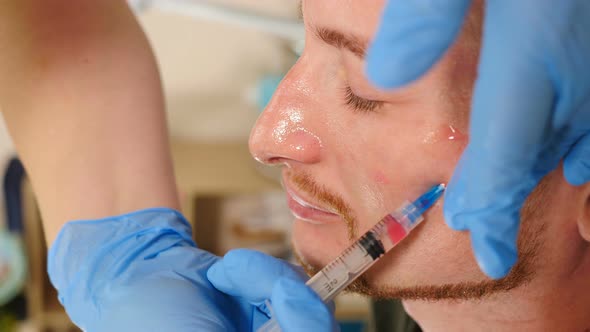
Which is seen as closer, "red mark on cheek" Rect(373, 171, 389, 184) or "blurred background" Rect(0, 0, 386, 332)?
"red mark on cheek" Rect(373, 171, 389, 184)

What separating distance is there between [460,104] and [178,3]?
186 centimetres

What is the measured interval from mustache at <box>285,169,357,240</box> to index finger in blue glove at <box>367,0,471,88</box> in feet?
1.30

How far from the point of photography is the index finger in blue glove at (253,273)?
0.95 metres

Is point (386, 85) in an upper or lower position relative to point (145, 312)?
upper

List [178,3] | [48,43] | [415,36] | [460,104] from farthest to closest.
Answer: [178,3] < [48,43] < [460,104] < [415,36]

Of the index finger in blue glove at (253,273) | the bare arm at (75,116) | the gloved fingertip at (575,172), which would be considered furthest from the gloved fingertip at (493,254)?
the bare arm at (75,116)

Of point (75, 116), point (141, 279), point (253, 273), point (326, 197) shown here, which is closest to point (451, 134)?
point (326, 197)

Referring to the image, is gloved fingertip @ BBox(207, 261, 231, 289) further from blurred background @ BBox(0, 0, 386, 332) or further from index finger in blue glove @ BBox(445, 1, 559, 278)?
blurred background @ BBox(0, 0, 386, 332)

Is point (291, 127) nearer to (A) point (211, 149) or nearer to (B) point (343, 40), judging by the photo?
(B) point (343, 40)

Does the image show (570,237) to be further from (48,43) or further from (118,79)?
(48,43)

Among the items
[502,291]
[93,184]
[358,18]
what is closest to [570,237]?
[502,291]

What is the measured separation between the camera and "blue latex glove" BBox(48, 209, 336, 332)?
97cm

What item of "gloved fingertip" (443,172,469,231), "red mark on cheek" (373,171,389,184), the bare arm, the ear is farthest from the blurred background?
"gloved fingertip" (443,172,469,231)

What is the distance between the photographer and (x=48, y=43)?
1173 millimetres
